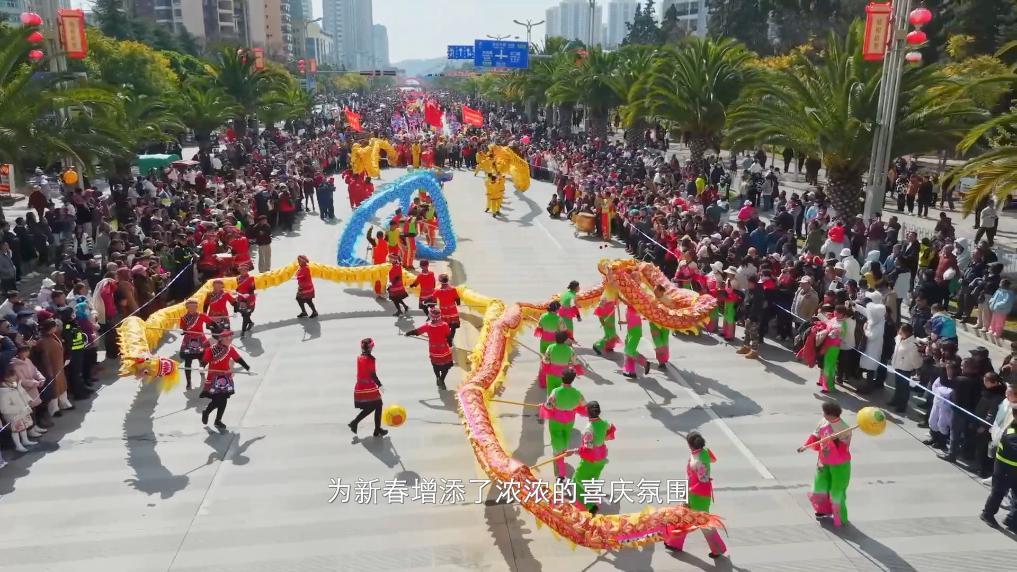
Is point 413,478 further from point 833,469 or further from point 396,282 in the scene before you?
point 396,282

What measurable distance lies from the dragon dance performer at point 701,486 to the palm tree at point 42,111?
16173 mm

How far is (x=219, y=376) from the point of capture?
391 inches

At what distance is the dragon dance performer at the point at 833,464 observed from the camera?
7699 mm

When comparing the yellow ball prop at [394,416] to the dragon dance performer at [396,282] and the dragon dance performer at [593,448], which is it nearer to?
the dragon dance performer at [593,448]

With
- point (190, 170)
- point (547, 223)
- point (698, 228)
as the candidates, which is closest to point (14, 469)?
point (698, 228)

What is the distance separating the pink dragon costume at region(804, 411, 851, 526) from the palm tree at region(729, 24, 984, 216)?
12228 mm

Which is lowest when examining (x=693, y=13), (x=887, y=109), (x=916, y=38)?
(x=887, y=109)

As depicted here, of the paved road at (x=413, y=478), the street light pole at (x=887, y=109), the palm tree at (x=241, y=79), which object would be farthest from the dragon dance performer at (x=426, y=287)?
the palm tree at (x=241, y=79)

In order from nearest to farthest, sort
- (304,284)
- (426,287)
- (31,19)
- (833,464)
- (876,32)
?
1. (833,464)
2. (426,287)
3. (304,284)
4. (876,32)
5. (31,19)

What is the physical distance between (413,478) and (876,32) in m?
14.6

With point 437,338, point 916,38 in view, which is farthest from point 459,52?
point 437,338

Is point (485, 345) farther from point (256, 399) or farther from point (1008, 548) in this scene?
point (1008, 548)

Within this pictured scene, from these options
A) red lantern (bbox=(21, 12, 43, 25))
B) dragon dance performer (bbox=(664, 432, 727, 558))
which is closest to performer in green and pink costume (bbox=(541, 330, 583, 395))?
dragon dance performer (bbox=(664, 432, 727, 558))

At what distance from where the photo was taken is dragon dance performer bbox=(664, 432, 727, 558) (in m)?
7.41
